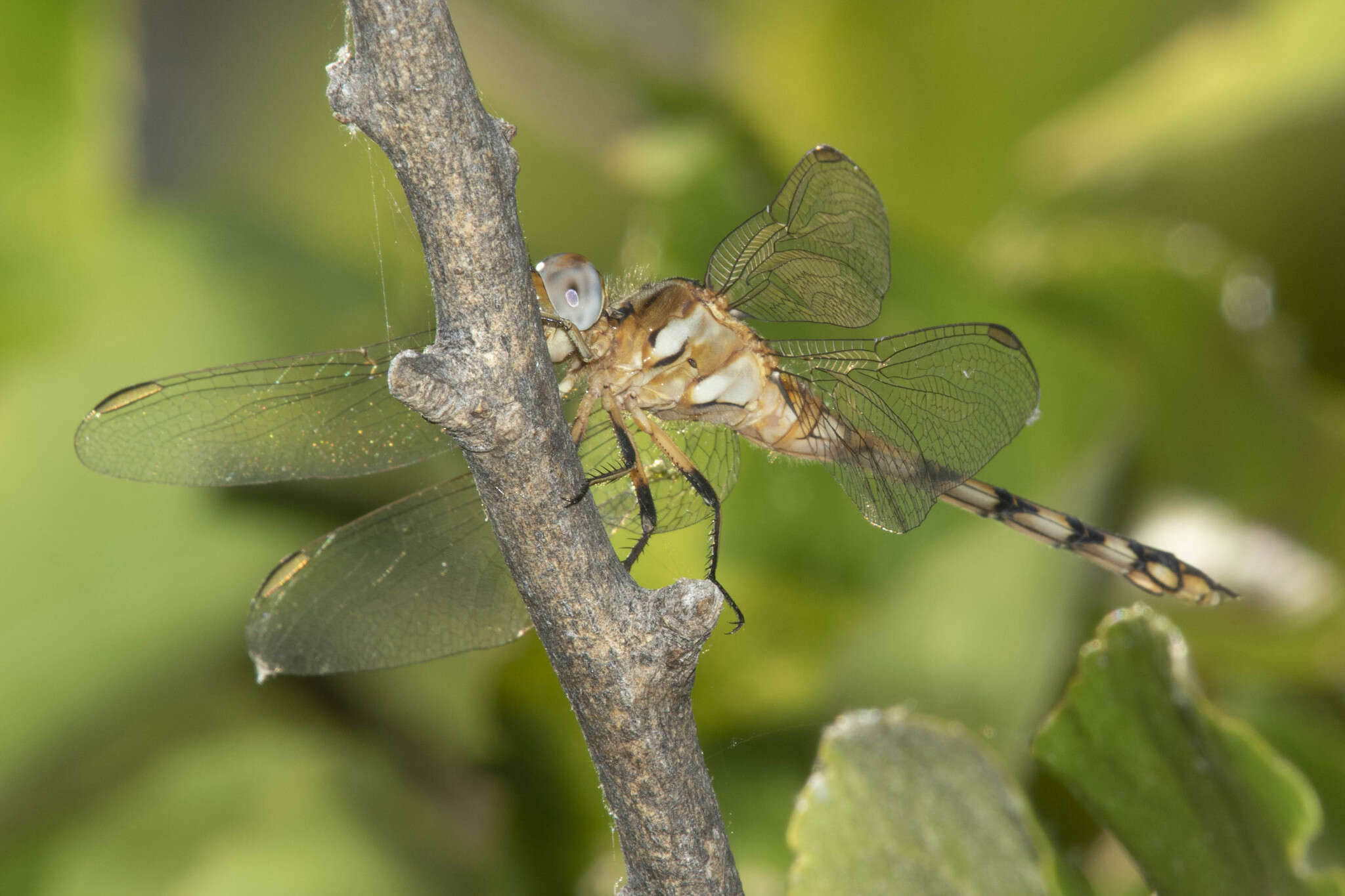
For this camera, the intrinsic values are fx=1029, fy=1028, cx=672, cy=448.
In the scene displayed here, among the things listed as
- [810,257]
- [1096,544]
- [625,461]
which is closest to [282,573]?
[625,461]

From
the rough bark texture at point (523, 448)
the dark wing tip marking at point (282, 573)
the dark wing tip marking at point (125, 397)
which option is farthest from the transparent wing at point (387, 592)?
the rough bark texture at point (523, 448)

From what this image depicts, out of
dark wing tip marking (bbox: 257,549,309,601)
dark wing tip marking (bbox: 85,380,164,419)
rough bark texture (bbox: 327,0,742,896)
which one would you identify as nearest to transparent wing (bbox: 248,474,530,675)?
dark wing tip marking (bbox: 257,549,309,601)

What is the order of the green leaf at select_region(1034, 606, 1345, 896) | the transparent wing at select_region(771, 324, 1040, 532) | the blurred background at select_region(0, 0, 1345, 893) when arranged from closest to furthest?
the green leaf at select_region(1034, 606, 1345, 896) < the transparent wing at select_region(771, 324, 1040, 532) < the blurred background at select_region(0, 0, 1345, 893)

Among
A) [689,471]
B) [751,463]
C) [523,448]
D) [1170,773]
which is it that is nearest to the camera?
[523,448]

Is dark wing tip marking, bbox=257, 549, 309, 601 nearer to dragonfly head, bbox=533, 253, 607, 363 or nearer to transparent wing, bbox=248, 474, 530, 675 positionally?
transparent wing, bbox=248, 474, 530, 675

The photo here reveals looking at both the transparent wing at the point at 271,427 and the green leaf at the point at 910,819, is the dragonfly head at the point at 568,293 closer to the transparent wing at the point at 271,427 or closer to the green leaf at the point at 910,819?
the transparent wing at the point at 271,427

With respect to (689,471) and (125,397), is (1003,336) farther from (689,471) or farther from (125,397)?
(125,397)
